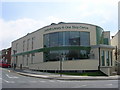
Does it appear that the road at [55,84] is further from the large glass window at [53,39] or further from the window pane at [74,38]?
the large glass window at [53,39]

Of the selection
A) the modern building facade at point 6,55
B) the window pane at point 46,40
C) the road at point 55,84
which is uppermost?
the window pane at point 46,40

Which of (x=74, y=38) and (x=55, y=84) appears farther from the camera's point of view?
(x=74, y=38)

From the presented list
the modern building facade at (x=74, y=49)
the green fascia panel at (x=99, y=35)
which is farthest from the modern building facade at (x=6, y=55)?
the green fascia panel at (x=99, y=35)

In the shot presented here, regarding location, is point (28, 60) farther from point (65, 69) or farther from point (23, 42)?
point (65, 69)

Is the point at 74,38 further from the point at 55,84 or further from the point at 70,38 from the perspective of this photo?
the point at 55,84

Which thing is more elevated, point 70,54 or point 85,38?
point 85,38

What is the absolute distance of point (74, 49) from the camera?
37.2 meters

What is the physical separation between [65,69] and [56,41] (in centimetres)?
659

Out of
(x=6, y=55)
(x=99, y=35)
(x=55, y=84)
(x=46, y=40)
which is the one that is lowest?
(x=55, y=84)

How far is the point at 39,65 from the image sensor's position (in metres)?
41.5

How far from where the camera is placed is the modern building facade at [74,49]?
1380 inches

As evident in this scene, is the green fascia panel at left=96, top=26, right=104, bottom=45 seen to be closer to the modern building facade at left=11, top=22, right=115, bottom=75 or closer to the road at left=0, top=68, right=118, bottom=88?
the modern building facade at left=11, top=22, right=115, bottom=75

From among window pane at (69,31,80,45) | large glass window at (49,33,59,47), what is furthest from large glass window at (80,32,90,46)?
large glass window at (49,33,59,47)

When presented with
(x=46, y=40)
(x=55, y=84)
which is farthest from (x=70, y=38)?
(x=55, y=84)
